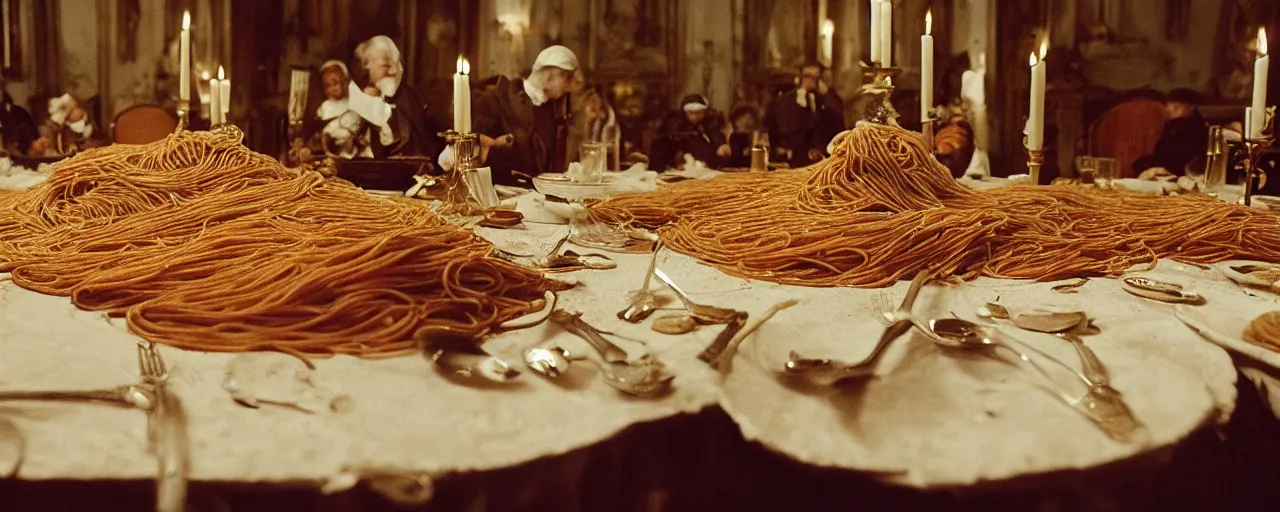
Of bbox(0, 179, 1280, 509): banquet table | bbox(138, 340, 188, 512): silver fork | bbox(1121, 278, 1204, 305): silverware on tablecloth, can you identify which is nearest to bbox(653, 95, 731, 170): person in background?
bbox(1121, 278, 1204, 305): silverware on tablecloth

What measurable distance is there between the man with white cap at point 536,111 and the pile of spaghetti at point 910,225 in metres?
3.10

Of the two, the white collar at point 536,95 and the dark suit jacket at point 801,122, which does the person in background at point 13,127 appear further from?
the dark suit jacket at point 801,122

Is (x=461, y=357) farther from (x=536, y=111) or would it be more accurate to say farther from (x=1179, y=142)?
(x=1179, y=142)

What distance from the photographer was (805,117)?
5.24 m

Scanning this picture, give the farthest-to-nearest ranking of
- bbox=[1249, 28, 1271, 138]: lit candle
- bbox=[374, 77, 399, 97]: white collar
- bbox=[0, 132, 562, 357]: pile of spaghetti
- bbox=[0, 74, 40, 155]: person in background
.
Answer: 1. bbox=[374, 77, 399, 97]: white collar
2. bbox=[0, 74, 40, 155]: person in background
3. bbox=[1249, 28, 1271, 138]: lit candle
4. bbox=[0, 132, 562, 357]: pile of spaghetti

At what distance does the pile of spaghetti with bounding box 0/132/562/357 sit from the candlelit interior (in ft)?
0.04

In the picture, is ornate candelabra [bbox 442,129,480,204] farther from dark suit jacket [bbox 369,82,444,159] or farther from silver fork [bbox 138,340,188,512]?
dark suit jacket [bbox 369,82,444,159]

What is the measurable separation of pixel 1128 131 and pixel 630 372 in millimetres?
4576

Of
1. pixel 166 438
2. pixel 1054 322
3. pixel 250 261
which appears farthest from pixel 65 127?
pixel 1054 322

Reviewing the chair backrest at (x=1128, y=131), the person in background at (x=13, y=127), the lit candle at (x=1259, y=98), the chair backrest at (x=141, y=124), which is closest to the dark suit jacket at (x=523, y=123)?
the chair backrest at (x=141, y=124)

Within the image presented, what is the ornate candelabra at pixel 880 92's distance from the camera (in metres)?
2.12

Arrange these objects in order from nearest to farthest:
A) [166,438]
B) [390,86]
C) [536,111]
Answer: [166,438] < [536,111] < [390,86]

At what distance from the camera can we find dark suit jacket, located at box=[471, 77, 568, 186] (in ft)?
17.4

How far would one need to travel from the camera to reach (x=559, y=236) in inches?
80.4
